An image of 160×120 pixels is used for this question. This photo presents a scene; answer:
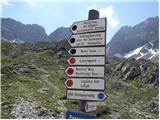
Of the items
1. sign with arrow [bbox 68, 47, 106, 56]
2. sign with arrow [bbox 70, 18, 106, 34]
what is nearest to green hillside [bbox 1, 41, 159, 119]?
sign with arrow [bbox 70, 18, 106, 34]

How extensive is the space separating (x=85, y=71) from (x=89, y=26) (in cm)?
132

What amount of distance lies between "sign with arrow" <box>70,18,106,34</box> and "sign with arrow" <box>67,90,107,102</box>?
1.78 meters

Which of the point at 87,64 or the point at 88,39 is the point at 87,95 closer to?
the point at 87,64

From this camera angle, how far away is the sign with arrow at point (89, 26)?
10.1 meters

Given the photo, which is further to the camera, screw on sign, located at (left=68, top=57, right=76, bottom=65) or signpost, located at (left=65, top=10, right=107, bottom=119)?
screw on sign, located at (left=68, top=57, right=76, bottom=65)

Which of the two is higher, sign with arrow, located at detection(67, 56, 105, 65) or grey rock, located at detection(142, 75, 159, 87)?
grey rock, located at detection(142, 75, 159, 87)

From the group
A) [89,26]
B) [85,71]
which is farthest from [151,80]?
[85,71]

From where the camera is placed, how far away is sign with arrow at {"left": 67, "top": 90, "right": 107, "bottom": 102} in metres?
9.51

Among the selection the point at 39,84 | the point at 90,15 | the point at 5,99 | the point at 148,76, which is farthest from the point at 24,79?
the point at 90,15

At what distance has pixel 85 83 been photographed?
9789 millimetres

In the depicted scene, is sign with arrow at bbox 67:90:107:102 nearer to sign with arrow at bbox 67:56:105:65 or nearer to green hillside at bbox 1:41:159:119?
sign with arrow at bbox 67:56:105:65

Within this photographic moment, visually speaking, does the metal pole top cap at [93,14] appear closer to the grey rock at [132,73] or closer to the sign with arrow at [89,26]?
the sign with arrow at [89,26]

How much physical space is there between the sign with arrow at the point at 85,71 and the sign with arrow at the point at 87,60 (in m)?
0.11

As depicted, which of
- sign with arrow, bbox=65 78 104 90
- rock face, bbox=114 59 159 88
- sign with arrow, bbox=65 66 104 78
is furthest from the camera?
rock face, bbox=114 59 159 88
